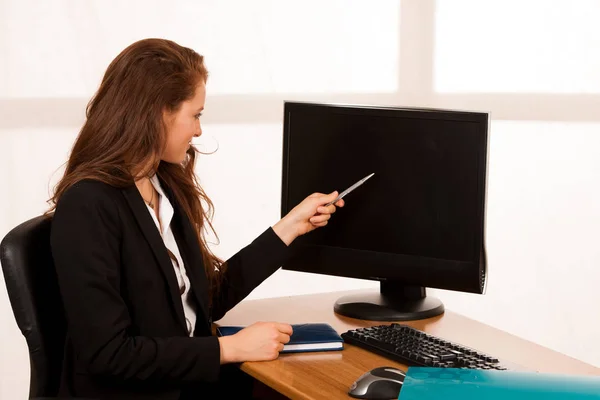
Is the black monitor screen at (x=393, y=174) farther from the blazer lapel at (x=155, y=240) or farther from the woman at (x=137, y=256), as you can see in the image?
the blazer lapel at (x=155, y=240)

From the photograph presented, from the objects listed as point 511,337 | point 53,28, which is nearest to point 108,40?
point 53,28

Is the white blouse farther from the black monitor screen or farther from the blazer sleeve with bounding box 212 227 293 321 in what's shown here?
the black monitor screen

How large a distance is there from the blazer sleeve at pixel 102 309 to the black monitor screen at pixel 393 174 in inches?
21.0

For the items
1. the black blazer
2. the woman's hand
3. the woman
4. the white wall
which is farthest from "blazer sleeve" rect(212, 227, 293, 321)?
the white wall

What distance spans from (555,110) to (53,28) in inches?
75.3

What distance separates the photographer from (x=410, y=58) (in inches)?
140

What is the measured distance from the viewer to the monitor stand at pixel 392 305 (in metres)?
2.04

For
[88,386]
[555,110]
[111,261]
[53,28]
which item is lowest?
[88,386]

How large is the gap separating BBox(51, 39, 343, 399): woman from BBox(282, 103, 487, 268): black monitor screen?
339 millimetres

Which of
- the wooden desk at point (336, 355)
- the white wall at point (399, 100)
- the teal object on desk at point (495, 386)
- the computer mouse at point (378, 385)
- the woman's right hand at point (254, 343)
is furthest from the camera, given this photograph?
the white wall at point (399, 100)

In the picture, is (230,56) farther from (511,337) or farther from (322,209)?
(511,337)

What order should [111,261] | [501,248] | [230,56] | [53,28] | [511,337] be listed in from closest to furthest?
[111,261] < [511,337] < [53,28] < [230,56] < [501,248]

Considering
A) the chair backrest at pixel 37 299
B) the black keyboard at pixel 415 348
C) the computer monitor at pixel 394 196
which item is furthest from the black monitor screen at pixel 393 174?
the chair backrest at pixel 37 299

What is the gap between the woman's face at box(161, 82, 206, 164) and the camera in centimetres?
182
